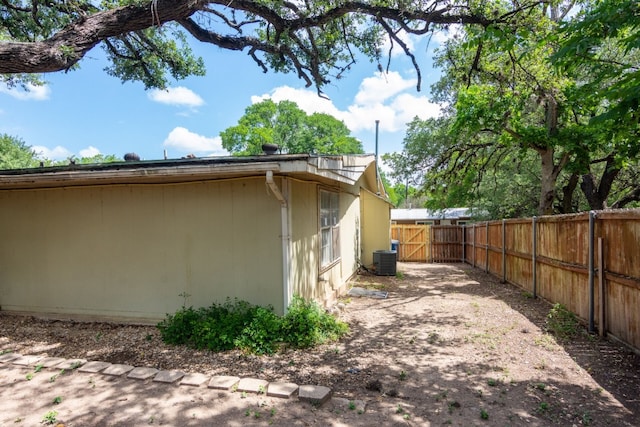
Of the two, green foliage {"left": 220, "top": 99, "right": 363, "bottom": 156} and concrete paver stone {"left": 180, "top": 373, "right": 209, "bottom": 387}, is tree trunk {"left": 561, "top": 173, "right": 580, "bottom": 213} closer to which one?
concrete paver stone {"left": 180, "top": 373, "right": 209, "bottom": 387}

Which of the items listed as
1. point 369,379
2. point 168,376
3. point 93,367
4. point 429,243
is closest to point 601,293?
point 369,379

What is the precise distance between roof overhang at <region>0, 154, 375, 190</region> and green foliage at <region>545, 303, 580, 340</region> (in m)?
4.11

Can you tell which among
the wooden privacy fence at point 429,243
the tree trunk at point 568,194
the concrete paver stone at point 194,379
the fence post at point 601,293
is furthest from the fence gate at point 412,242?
the concrete paver stone at point 194,379

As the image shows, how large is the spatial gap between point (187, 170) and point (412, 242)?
565 inches

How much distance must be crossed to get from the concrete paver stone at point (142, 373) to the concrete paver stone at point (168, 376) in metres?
0.08

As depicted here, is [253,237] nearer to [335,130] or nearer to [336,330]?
[336,330]

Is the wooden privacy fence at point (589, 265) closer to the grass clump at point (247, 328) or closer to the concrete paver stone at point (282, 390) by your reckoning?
the grass clump at point (247, 328)

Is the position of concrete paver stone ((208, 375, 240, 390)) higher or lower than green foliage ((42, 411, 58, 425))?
higher

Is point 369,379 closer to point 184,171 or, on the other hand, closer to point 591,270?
point 184,171

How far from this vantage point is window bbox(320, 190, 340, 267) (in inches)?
270

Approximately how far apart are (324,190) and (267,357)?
11.8 ft

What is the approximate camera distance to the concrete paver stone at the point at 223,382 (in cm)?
340

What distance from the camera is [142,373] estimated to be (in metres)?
3.69

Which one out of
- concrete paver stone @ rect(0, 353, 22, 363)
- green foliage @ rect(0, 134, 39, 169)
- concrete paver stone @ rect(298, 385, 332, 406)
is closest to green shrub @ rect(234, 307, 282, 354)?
concrete paver stone @ rect(298, 385, 332, 406)
